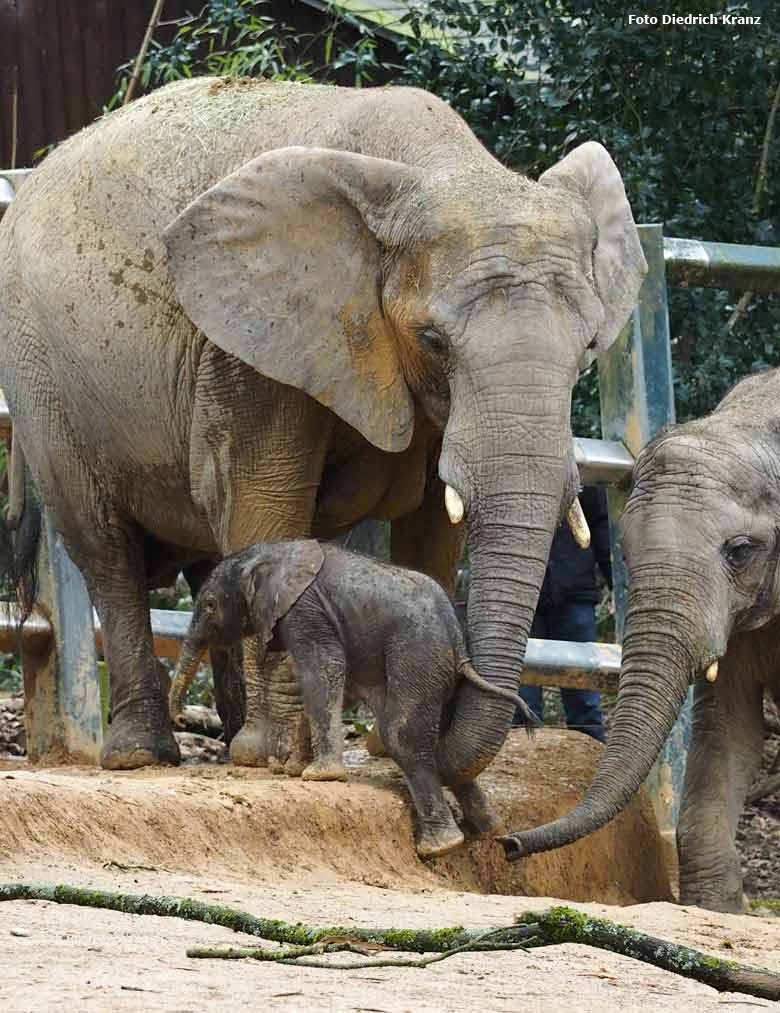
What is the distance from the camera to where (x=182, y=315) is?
842 centimetres

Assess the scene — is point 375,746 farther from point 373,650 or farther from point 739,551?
point 739,551

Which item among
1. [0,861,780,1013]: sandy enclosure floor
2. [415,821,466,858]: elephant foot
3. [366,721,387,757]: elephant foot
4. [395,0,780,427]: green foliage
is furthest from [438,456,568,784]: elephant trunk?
[395,0,780,427]: green foliage

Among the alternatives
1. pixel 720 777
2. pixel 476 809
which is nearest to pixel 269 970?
pixel 476 809

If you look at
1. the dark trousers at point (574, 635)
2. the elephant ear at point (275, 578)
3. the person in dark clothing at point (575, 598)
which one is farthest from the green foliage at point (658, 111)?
the elephant ear at point (275, 578)

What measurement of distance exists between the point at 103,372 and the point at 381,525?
202 centimetres

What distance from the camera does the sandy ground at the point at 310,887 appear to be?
176 inches

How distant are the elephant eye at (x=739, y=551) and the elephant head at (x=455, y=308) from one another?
73 cm

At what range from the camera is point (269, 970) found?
4672mm

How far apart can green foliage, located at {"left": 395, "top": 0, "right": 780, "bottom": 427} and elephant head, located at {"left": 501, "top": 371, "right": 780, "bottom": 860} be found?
3.64 meters

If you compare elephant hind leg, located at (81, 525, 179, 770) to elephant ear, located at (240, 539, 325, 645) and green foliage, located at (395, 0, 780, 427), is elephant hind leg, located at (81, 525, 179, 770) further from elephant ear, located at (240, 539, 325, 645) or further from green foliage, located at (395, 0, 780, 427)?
green foliage, located at (395, 0, 780, 427)

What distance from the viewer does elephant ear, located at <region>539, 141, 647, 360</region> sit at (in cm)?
816

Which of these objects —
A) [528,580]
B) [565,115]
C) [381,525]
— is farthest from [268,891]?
[565,115]

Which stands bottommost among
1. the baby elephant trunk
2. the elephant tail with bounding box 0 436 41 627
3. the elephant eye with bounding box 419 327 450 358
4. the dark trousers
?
the dark trousers

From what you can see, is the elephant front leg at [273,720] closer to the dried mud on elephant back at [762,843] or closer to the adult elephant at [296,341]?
the adult elephant at [296,341]
